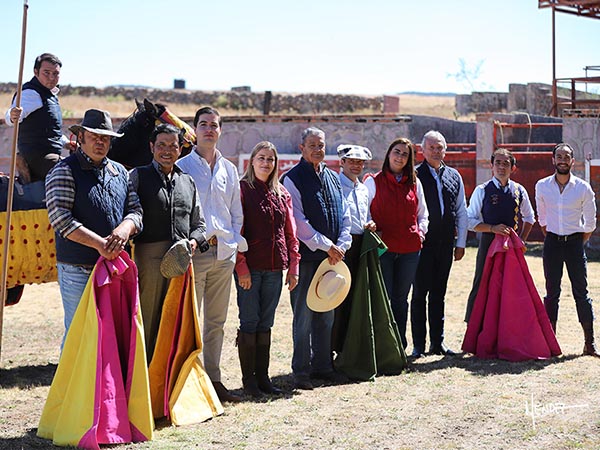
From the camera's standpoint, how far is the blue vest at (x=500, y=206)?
805 cm

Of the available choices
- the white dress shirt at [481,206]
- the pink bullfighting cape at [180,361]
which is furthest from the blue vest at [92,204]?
the white dress shirt at [481,206]

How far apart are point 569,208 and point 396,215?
160 centimetres

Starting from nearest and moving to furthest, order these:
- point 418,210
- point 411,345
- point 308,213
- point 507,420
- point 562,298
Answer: point 507,420
point 308,213
point 418,210
point 411,345
point 562,298

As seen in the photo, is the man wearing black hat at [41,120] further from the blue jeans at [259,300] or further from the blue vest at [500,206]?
the blue vest at [500,206]

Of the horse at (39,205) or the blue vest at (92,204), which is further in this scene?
the horse at (39,205)

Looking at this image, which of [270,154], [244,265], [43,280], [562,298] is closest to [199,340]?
[244,265]

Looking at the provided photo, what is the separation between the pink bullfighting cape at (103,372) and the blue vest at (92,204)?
0.60 ft

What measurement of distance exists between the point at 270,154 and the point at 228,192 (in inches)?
17.1

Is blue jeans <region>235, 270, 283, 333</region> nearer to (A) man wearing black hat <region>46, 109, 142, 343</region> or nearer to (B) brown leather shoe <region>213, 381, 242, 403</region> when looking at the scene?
(B) brown leather shoe <region>213, 381, 242, 403</region>

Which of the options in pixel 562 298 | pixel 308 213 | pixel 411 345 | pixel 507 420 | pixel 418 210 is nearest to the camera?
pixel 507 420

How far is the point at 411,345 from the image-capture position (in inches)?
336

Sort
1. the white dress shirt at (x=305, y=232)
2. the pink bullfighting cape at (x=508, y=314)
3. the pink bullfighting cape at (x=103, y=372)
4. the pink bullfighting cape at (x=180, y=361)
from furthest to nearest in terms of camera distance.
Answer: the pink bullfighting cape at (x=508, y=314), the white dress shirt at (x=305, y=232), the pink bullfighting cape at (x=180, y=361), the pink bullfighting cape at (x=103, y=372)

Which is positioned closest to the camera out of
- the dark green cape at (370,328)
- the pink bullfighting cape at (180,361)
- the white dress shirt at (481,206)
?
the pink bullfighting cape at (180,361)

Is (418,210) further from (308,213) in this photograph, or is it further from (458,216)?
(308,213)
